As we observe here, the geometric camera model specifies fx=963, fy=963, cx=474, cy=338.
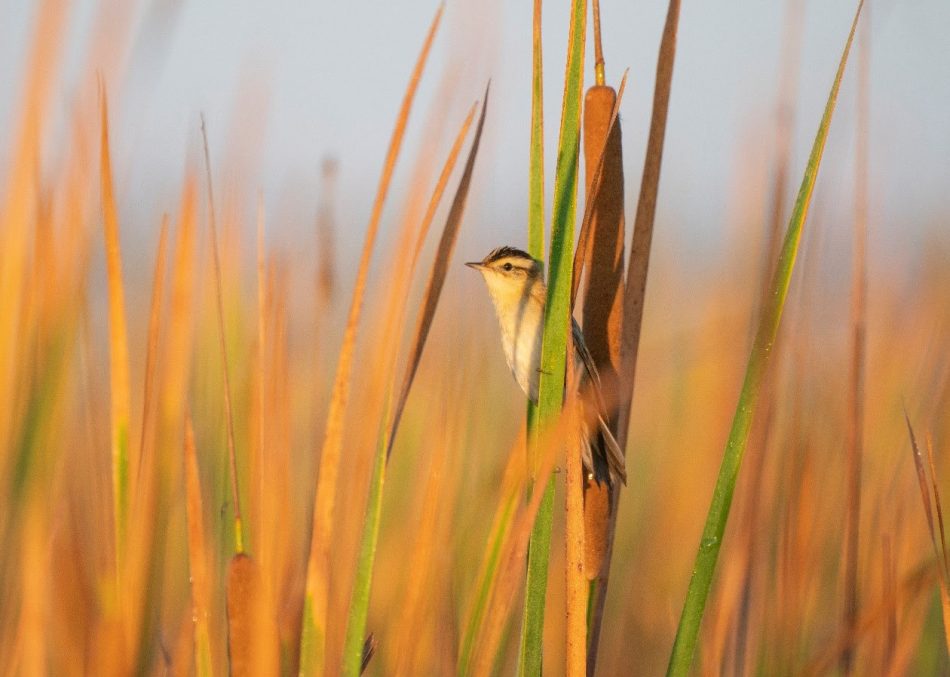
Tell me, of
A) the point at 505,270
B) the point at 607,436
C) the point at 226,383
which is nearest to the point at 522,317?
Answer: the point at 505,270

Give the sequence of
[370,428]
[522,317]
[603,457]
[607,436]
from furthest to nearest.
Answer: [522,317] < [603,457] < [607,436] < [370,428]

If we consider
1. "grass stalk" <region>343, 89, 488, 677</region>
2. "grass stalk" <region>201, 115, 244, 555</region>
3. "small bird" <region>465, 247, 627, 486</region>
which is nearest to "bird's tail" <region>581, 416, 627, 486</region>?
"small bird" <region>465, 247, 627, 486</region>

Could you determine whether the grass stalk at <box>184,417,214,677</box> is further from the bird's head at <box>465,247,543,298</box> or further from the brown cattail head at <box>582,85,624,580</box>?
the bird's head at <box>465,247,543,298</box>

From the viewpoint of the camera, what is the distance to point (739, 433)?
3.27ft

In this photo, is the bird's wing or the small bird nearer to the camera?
the bird's wing

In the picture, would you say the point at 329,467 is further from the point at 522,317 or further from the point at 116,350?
the point at 522,317

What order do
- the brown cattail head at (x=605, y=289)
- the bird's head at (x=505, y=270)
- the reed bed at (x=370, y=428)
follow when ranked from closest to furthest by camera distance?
the reed bed at (x=370, y=428) < the brown cattail head at (x=605, y=289) < the bird's head at (x=505, y=270)

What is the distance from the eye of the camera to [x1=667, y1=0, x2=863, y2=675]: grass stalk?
3.27 feet

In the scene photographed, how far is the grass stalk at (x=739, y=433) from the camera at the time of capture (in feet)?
3.27

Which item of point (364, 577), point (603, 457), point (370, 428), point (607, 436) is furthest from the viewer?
point (603, 457)

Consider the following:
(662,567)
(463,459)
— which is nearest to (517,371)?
(463,459)

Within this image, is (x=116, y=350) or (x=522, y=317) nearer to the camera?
(x=116, y=350)

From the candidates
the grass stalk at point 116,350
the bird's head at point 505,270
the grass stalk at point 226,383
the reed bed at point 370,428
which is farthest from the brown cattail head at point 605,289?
the bird's head at point 505,270

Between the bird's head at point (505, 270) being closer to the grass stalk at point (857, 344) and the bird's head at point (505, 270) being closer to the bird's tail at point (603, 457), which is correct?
the bird's tail at point (603, 457)
